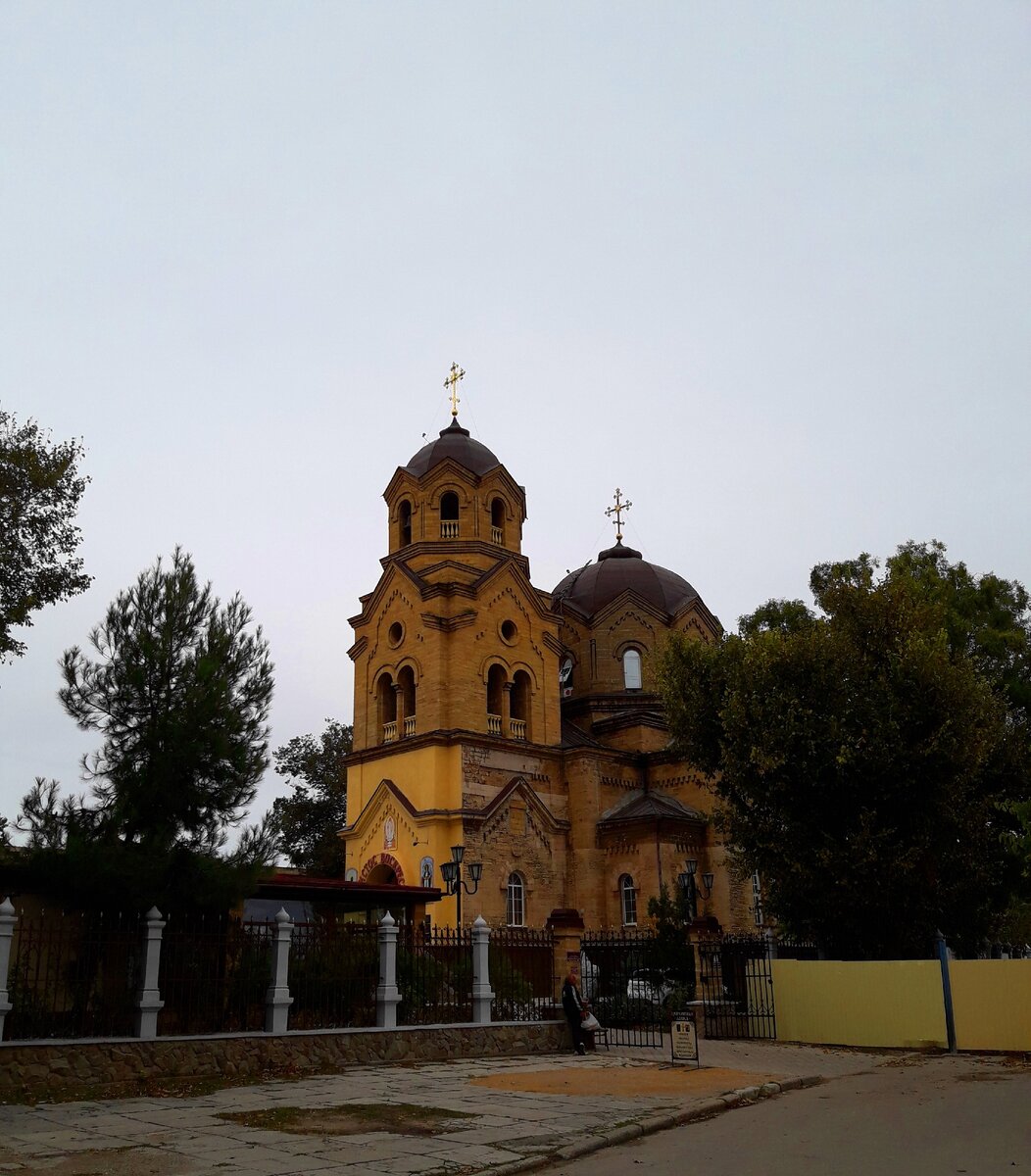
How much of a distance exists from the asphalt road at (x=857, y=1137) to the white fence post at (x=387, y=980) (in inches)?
251

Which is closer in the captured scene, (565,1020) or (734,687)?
(565,1020)

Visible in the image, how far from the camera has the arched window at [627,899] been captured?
33.8m

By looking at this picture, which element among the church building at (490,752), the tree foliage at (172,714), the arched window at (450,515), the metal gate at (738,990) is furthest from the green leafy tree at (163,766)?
the arched window at (450,515)

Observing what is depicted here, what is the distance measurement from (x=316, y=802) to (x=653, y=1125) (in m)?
37.9

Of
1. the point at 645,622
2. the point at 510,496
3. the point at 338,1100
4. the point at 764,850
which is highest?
the point at 510,496

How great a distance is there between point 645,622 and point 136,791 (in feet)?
92.4

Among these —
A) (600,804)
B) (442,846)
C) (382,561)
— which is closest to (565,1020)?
(442,846)

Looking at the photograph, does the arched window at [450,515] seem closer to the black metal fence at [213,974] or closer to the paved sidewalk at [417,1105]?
the black metal fence at [213,974]

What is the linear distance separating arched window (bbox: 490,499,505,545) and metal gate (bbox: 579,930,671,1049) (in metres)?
15.8

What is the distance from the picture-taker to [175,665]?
17734 millimetres

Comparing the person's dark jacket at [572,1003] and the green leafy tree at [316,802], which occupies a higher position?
the green leafy tree at [316,802]

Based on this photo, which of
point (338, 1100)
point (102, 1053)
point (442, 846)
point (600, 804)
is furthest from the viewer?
point (600, 804)

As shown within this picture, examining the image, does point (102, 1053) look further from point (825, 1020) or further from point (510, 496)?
point (510, 496)

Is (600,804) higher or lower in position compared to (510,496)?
lower
